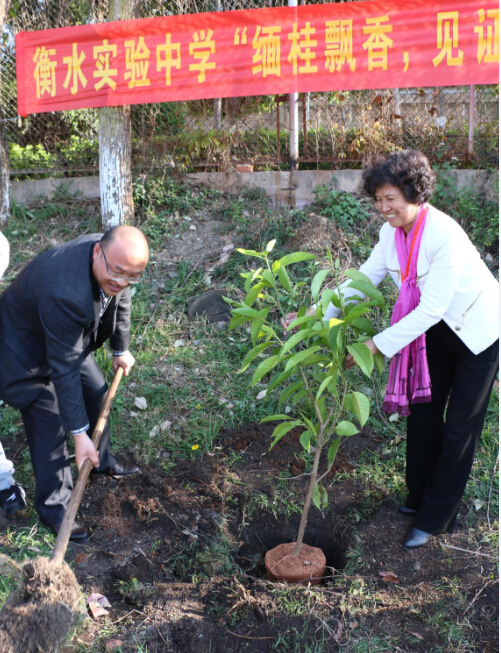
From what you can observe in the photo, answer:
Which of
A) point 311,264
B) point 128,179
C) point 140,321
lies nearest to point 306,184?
point 311,264

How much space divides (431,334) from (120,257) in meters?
Result: 1.45

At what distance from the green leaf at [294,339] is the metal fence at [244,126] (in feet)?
12.7

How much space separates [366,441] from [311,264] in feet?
5.65

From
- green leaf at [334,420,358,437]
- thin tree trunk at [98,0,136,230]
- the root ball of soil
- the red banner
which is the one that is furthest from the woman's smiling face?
thin tree trunk at [98,0,136,230]

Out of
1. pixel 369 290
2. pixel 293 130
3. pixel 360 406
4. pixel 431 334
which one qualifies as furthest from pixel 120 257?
pixel 293 130

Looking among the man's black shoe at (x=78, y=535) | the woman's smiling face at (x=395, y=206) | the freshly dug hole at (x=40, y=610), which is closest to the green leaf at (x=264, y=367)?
the woman's smiling face at (x=395, y=206)

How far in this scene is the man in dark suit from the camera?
8.38 ft

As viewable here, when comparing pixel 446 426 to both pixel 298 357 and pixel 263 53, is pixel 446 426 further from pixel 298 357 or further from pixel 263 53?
pixel 263 53

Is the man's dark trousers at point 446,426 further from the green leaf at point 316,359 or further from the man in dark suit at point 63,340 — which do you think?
the man in dark suit at point 63,340

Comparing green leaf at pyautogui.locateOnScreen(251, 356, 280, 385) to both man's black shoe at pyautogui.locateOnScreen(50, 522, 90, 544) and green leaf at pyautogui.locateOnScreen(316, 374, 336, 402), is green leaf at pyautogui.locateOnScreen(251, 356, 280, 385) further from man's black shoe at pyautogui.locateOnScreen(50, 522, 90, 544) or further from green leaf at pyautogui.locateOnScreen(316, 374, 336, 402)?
man's black shoe at pyautogui.locateOnScreen(50, 522, 90, 544)

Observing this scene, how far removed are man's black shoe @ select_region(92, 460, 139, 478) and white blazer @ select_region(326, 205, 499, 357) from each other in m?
1.65

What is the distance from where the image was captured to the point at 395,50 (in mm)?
4875

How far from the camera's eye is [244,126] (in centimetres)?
615

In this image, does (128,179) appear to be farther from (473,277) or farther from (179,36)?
(473,277)
